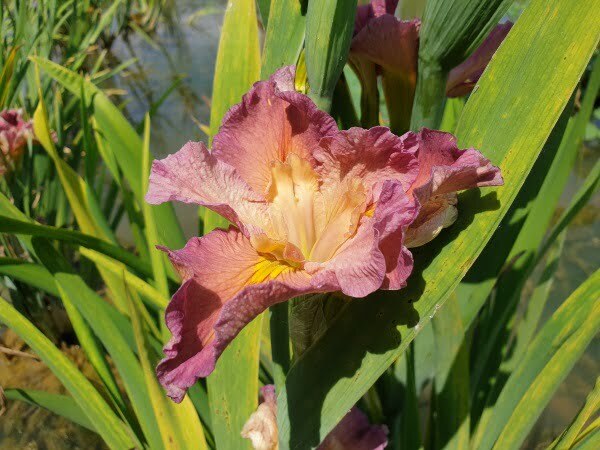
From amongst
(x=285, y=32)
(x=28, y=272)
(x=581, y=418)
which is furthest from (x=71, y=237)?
(x=581, y=418)

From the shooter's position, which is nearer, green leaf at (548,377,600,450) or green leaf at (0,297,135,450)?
green leaf at (548,377,600,450)

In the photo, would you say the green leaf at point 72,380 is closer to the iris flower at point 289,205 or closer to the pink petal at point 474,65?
the iris flower at point 289,205

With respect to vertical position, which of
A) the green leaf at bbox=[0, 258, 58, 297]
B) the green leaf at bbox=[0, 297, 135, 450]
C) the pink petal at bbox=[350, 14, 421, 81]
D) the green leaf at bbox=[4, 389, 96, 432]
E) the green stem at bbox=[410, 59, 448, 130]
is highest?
the pink petal at bbox=[350, 14, 421, 81]

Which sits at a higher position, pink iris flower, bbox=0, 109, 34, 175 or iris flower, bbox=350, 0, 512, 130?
iris flower, bbox=350, 0, 512, 130

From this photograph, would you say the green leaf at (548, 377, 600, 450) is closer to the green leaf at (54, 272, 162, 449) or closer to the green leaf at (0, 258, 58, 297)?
the green leaf at (54, 272, 162, 449)

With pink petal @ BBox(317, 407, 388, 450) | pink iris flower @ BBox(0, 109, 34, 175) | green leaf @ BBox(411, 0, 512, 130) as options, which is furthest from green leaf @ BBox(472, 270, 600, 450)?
pink iris flower @ BBox(0, 109, 34, 175)

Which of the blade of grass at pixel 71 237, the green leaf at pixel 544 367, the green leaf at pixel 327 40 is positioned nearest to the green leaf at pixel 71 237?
the blade of grass at pixel 71 237
